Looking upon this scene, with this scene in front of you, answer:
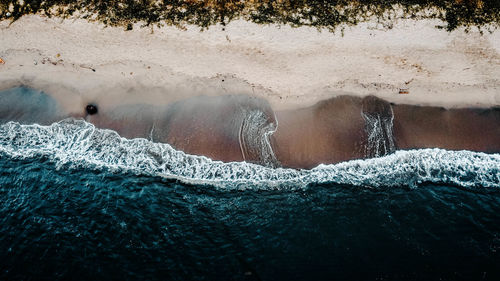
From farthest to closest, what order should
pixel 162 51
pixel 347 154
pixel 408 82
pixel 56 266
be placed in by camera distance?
pixel 162 51, pixel 408 82, pixel 347 154, pixel 56 266

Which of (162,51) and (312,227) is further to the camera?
(162,51)

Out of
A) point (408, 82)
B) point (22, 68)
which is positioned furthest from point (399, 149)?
point (22, 68)

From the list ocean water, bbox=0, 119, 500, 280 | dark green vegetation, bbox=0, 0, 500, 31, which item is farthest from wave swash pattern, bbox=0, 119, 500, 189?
dark green vegetation, bbox=0, 0, 500, 31

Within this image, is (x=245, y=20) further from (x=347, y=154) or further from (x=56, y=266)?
(x=56, y=266)

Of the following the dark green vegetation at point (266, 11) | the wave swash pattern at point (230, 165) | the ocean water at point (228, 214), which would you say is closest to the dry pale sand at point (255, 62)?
the dark green vegetation at point (266, 11)

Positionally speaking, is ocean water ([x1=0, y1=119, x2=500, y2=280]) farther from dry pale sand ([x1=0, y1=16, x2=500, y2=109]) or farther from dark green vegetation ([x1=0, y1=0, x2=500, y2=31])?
dark green vegetation ([x1=0, y1=0, x2=500, y2=31])

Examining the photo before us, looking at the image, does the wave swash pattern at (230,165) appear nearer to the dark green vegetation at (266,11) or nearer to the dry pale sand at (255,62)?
the dry pale sand at (255,62)
